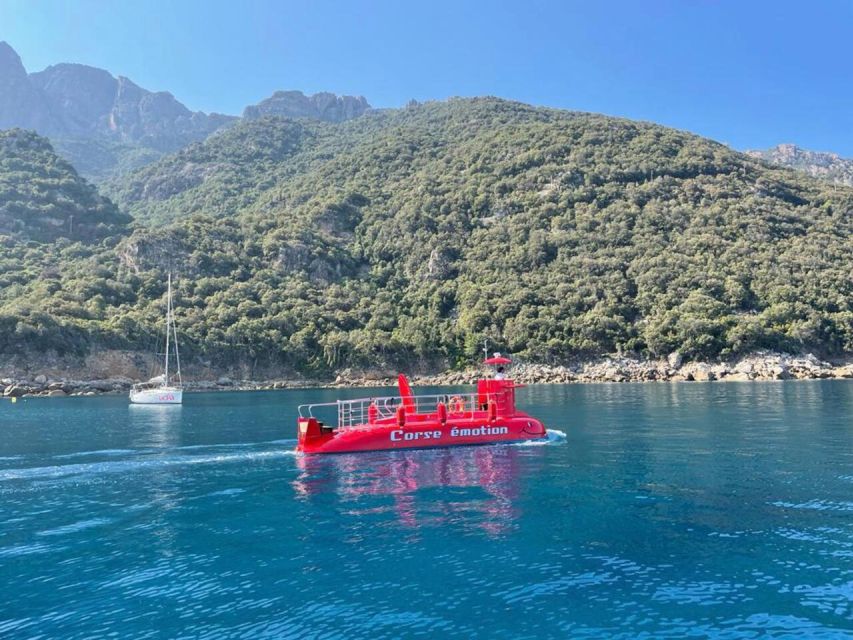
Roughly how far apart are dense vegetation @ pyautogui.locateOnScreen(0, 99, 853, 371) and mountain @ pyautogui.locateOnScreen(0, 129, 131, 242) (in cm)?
826

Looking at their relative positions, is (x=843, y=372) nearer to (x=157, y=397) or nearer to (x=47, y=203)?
(x=157, y=397)

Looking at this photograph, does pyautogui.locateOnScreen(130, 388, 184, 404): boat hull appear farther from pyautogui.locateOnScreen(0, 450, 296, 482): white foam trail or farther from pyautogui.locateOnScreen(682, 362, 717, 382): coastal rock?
pyautogui.locateOnScreen(682, 362, 717, 382): coastal rock

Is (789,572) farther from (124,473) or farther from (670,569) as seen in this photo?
(124,473)

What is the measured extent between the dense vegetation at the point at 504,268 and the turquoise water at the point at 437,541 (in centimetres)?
8005

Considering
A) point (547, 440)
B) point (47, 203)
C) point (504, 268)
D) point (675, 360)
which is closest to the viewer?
point (547, 440)

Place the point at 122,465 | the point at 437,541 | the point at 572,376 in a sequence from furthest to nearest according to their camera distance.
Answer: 1. the point at 572,376
2. the point at 122,465
3. the point at 437,541

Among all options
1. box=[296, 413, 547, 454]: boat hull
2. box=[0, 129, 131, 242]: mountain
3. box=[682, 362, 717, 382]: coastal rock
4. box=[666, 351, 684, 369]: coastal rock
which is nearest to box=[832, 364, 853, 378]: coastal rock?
box=[682, 362, 717, 382]: coastal rock

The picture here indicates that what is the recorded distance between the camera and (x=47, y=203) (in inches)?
5881

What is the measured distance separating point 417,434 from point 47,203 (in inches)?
6036

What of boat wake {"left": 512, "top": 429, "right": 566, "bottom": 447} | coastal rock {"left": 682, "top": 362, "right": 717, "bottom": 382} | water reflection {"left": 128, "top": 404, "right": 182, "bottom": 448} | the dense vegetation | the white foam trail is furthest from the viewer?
the dense vegetation

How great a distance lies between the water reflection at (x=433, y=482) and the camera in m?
18.4

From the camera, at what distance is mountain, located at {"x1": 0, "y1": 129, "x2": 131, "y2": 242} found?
143m

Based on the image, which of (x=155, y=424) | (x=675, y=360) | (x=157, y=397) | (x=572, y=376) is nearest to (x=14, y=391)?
(x=157, y=397)

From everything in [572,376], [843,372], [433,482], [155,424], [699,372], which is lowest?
[433,482]
